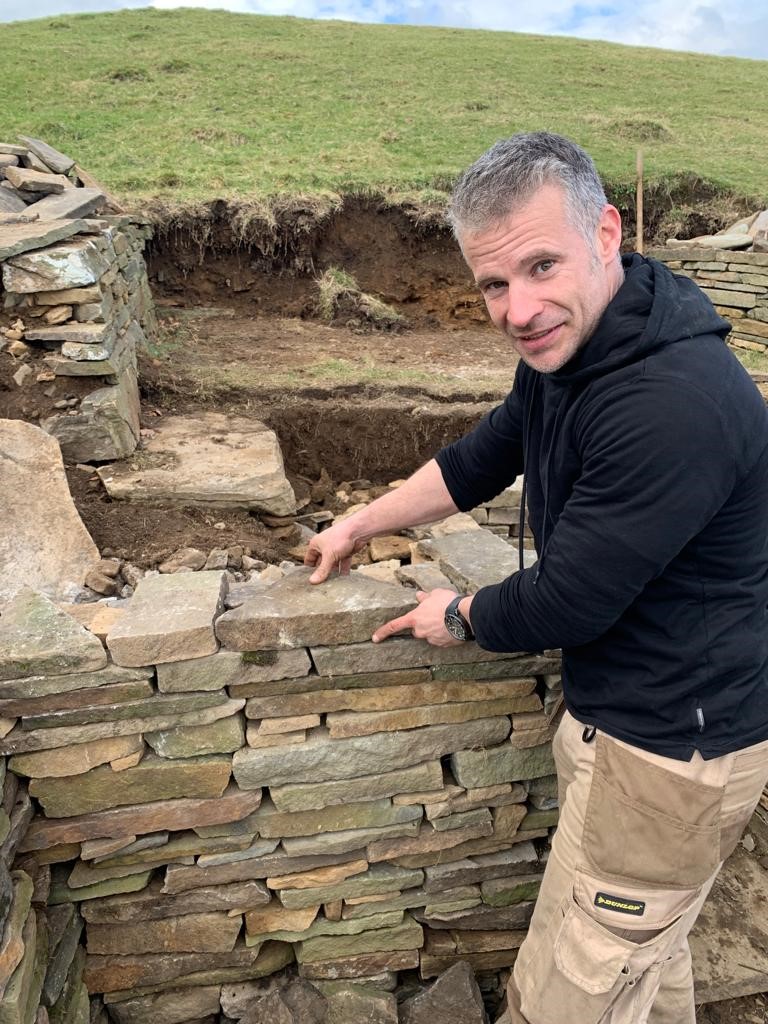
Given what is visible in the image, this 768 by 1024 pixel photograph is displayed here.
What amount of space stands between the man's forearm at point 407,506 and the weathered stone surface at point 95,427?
9.11 ft

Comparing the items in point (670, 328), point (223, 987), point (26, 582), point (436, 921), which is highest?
point (670, 328)

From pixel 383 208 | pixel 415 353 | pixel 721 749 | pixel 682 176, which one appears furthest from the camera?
pixel 682 176

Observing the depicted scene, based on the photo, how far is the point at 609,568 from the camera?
66.7 inches

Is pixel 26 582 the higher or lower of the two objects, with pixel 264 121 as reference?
lower

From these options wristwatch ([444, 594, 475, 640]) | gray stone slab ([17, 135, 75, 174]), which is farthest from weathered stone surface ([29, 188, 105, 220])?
wristwatch ([444, 594, 475, 640])

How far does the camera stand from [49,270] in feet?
15.8

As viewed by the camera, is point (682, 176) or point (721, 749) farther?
point (682, 176)

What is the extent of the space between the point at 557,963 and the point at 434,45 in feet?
92.7

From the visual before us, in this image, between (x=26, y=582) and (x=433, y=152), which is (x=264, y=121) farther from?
(x=26, y=582)

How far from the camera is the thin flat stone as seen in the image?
2482 mm

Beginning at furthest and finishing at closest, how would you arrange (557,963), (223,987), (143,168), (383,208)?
(143,168) → (383,208) → (223,987) → (557,963)

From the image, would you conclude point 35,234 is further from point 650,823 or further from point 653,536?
point 650,823

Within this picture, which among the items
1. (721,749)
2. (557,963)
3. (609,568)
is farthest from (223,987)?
(609,568)

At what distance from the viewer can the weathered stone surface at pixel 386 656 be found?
255cm
